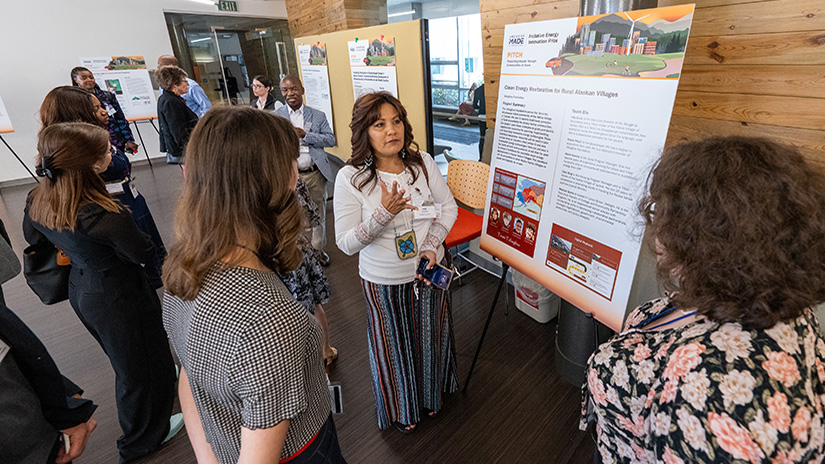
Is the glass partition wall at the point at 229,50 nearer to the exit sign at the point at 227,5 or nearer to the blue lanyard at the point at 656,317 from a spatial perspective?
the exit sign at the point at 227,5

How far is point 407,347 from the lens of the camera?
1716mm

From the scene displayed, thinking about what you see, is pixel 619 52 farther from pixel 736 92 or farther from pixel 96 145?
pixel 96 145

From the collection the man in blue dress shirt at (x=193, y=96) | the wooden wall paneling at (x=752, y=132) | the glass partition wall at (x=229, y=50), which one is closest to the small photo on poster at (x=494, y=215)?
the wooden wall paneling at (x=752, y=132)

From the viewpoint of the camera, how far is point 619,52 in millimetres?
1212

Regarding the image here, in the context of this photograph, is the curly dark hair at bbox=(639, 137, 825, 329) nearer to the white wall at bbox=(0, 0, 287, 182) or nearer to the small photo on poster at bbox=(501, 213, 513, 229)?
the small photo on poster at bbox=(501, 213, 513, 229)

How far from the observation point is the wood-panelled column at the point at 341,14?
13.4 ft

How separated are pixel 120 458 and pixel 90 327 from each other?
0.68m

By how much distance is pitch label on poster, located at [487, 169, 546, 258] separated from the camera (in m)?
1.58

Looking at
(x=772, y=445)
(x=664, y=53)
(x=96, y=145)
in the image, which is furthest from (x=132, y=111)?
(x=772, y=445)

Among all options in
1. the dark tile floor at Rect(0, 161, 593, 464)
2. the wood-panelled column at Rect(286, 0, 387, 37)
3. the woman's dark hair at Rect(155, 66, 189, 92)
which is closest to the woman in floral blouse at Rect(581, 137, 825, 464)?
the dark tile floor at Rect(0, 161, 593, 464)

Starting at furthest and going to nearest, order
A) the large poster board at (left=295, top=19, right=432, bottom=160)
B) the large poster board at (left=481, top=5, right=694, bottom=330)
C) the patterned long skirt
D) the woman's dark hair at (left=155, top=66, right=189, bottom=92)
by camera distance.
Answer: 1. the woman's dark hair at (left=155, top=66, right=189, bottom=92)
2. the large poster board at (left=295, top=19, right=432, bottom=160)
3. the patterned long skirt
4. the large poster board at (left=481, top=5, right=694, bottom=330)

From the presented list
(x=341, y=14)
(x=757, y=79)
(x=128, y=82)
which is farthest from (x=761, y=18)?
(x=128, y=82)

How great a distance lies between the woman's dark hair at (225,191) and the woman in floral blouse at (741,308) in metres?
0.79

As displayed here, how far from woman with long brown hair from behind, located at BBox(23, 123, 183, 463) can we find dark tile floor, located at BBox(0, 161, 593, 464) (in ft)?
0.87
